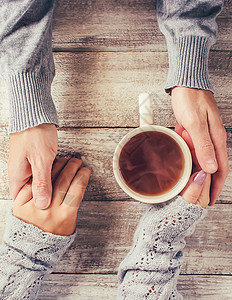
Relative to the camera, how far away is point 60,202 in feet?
2.27

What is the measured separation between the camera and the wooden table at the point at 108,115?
0.75 meters

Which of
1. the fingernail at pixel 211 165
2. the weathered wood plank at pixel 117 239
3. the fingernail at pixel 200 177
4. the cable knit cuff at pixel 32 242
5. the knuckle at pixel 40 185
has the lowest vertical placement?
the weathered wood plank at pixel 117 239

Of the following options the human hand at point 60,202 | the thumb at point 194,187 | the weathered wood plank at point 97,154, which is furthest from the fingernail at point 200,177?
the human hand at point 60,202

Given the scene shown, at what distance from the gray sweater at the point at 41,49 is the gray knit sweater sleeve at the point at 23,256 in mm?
260

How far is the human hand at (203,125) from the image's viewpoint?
62cm

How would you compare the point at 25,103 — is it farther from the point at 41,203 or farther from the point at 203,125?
the point at 203,125

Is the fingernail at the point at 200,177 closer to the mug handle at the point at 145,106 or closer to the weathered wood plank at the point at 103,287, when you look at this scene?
the mug handle at the point at 145,106

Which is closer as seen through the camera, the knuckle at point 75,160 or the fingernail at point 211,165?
the fingernail at point 211,165

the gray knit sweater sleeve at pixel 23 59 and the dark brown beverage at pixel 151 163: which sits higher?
the gray knit sweater sleeve at pixel 23 59

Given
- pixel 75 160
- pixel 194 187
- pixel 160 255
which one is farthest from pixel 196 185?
pixel 75 160

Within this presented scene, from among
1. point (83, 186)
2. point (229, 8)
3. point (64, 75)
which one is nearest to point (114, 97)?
point (64, 75)

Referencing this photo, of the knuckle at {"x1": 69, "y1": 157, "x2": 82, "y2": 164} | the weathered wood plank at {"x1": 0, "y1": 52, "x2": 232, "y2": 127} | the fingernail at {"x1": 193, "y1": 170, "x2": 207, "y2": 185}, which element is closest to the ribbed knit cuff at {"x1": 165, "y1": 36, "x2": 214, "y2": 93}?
the weathered wood plank at {"x1": 0, "y1": 52, "x2": 232, "y2": 127}

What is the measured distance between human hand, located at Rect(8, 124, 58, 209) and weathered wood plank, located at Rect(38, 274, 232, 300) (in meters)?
0.27

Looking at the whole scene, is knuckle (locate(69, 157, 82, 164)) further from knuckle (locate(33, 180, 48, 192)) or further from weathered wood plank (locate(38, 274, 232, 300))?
weathered wood plank (locate(38, 274, 232, 300))
